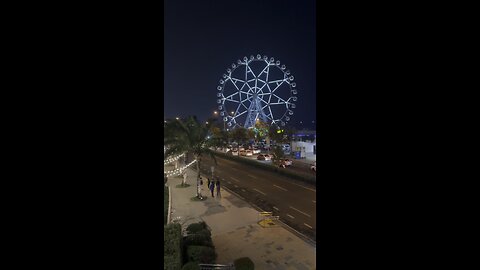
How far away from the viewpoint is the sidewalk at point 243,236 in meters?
7.23

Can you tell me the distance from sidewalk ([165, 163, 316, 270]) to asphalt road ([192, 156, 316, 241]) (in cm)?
78

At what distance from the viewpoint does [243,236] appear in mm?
8891

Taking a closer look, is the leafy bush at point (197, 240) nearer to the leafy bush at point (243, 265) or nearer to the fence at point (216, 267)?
the fence at point (216, 267)

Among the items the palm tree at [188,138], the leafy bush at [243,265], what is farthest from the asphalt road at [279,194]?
the palm tree at [188,138]

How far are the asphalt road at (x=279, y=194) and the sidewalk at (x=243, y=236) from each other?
78 centimetres

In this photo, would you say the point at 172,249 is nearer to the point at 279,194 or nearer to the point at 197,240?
the point at 197,240

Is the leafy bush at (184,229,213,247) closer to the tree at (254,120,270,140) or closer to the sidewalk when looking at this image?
the sidewalk

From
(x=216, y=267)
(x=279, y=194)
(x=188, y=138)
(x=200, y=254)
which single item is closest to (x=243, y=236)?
(x=216, y=267)

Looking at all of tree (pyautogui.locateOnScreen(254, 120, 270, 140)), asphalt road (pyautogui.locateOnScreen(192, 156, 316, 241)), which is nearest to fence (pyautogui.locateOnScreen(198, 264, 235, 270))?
asphalt road (pyautogui.locateOnScreen(192, 156, 316, 241))

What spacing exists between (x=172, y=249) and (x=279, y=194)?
30.2ft
